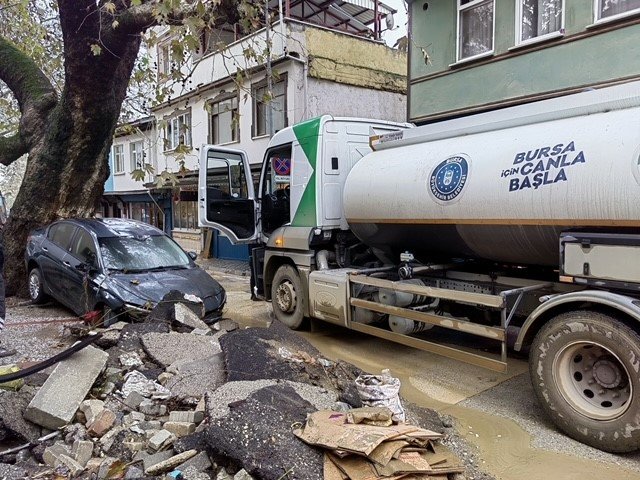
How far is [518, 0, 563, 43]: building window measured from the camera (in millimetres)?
9164

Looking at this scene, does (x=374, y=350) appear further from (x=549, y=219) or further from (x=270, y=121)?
(x=270, y=121)

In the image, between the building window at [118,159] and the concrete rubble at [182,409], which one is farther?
the building window at [118,159]

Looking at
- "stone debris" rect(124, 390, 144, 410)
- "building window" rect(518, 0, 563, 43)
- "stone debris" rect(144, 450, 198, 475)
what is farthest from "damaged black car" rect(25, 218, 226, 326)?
"building window" rect(518, 0, 563, 43)

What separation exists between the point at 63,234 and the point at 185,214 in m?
12.1

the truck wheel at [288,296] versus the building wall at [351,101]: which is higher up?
the building wall at [351,101]

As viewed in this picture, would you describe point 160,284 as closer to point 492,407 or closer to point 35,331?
point 35,331

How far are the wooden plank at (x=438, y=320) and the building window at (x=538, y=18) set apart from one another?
6812mm

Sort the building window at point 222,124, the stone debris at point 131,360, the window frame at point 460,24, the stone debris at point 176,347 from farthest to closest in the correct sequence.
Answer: the building window at point 222,124 < the window frame at point 460,24 < the stone debris at point 176,347 < the stone debris at point 131,360

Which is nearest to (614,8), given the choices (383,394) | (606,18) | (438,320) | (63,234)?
(606,18)

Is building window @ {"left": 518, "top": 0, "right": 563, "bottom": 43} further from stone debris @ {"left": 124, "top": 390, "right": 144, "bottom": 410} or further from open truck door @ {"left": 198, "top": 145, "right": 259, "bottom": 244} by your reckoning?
stone debris @ {"left": 124, "top": 390, "right": 144, "bottom": 410}

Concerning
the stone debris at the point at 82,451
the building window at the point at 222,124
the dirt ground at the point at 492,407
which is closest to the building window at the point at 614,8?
the dirt ground at the point at 492,407

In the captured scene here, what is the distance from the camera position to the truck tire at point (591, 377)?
3576 mm

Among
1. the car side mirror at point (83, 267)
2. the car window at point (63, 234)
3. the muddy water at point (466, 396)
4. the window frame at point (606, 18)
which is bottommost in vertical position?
the muddy water at point (466, 396)

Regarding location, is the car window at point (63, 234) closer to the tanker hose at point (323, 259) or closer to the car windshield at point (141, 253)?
the car windshield at point (141, 253)
